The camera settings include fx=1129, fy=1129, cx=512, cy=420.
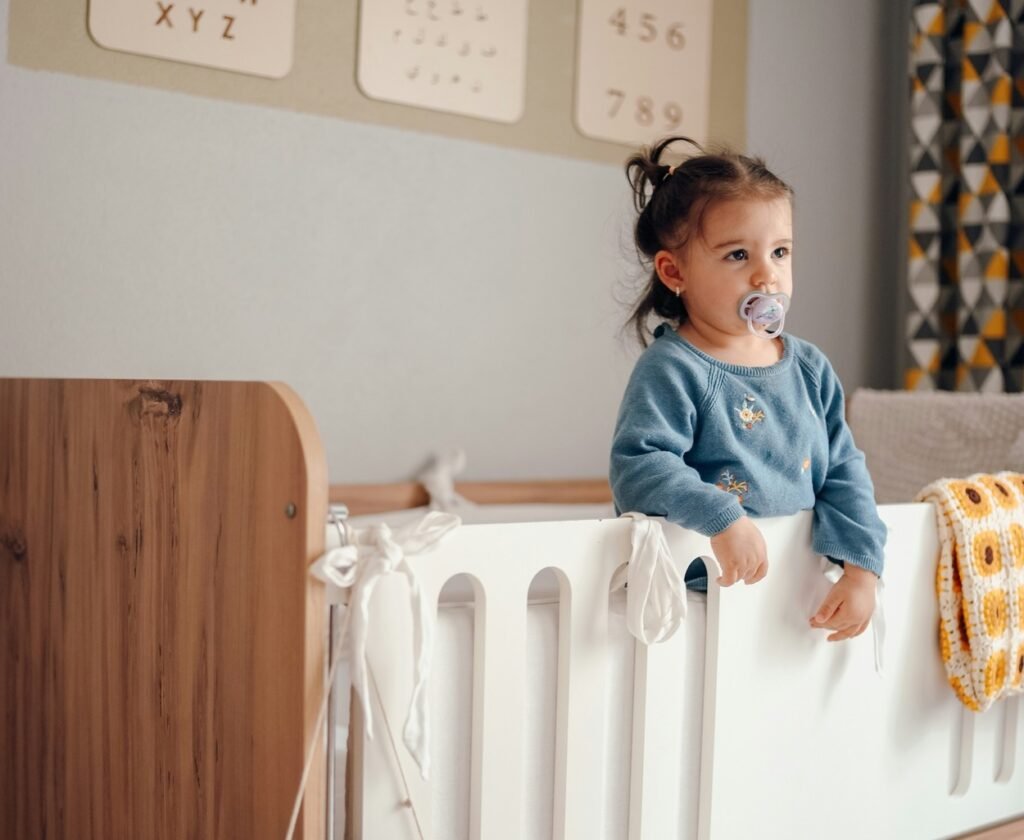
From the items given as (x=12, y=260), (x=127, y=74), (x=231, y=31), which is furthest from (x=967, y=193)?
(x=12, y=260)

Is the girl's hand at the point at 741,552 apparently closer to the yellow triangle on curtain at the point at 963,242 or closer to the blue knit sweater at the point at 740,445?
the blue knit sweater at the point at 740,445

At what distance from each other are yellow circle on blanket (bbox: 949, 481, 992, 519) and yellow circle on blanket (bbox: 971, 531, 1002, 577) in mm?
23

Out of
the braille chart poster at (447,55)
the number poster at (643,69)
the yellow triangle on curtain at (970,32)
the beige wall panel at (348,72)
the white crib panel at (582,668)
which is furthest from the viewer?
the yellow triangle on curtain at (970,32)

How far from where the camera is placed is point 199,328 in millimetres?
1622

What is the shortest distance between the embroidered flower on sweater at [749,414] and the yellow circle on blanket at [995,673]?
39 cm

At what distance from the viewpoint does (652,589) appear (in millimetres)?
903

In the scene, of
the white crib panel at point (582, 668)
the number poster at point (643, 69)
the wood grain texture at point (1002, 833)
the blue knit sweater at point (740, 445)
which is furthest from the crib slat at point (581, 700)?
the number poster at point (643, 69)

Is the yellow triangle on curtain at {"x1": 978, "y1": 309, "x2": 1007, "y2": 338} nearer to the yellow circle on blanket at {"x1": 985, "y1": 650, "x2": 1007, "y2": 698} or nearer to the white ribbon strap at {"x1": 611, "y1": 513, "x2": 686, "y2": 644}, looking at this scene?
the yellow circle on blanket at {"x1": 985, "y1": 650, "x2": 1007, "y2": 698}

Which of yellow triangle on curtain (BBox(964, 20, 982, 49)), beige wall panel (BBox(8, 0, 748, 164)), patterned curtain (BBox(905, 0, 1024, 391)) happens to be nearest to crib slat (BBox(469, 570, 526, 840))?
beige wall panel (BBox(8, 0, 748, 164))

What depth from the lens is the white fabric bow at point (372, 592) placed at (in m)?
0.75

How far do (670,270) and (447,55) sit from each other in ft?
2.66

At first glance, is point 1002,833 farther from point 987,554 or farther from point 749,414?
point 749,414

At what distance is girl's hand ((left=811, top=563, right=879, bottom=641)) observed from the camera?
3.45 feet

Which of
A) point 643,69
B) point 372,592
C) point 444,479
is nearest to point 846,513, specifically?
point 372,592
